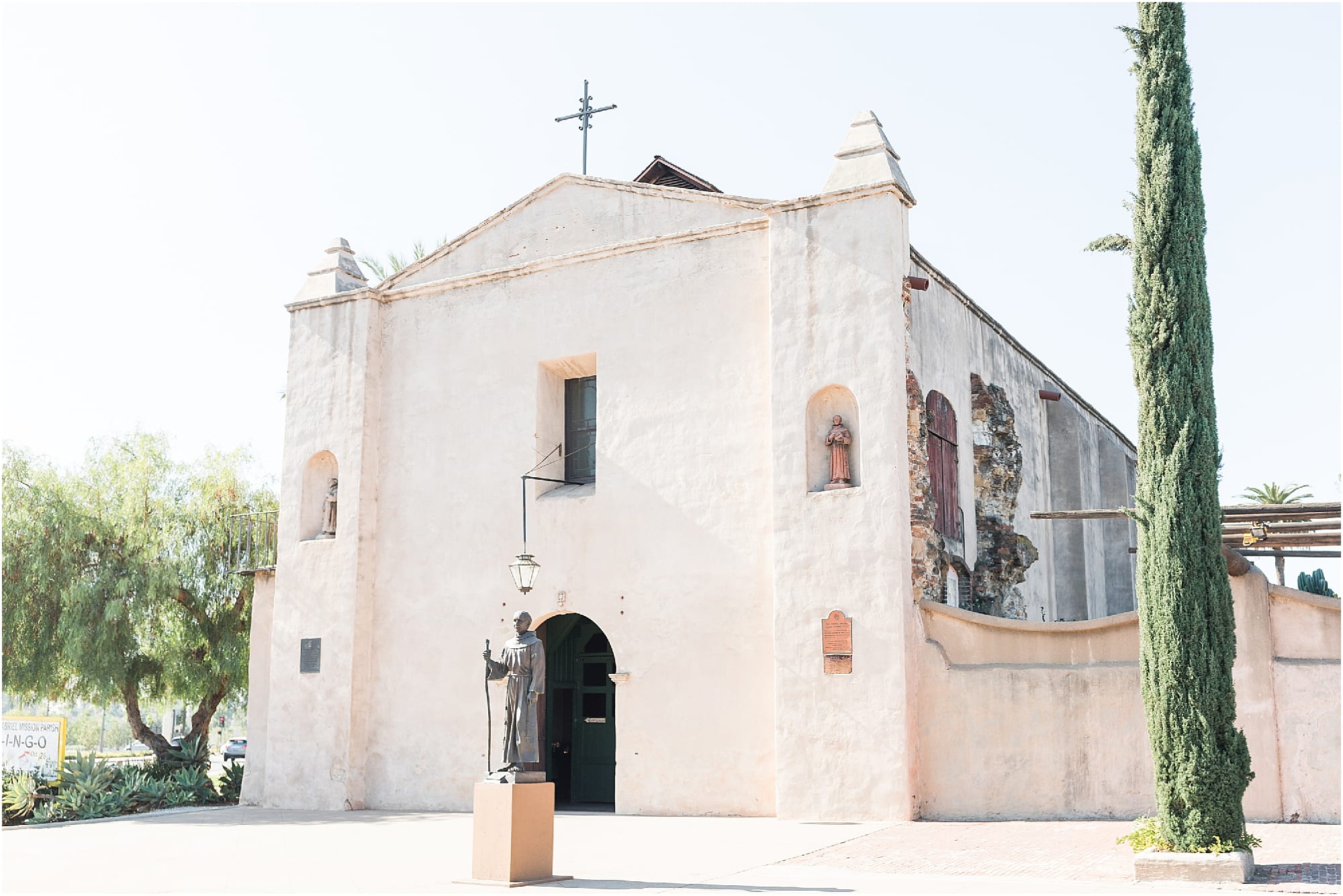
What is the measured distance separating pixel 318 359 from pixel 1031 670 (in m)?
10.9

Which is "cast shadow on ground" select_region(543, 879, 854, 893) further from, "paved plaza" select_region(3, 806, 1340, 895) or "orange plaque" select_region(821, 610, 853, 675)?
"orange plaque" select_region(821, 610, 853, 675)

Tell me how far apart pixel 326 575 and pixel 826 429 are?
24.3 ft

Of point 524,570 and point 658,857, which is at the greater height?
point 524,570

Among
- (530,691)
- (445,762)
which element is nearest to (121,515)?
(445,762)

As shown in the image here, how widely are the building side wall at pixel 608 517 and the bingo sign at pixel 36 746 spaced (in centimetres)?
459

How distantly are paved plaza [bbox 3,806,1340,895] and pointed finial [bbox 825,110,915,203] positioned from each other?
7244 millimetres

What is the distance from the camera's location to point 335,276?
18.6 m

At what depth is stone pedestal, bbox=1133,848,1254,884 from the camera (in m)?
8.69

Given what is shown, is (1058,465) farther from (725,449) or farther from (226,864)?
(226,864)

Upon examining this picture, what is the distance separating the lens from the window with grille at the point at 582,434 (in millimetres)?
16984

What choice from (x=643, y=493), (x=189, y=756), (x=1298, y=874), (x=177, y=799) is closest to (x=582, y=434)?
(x=643, y=493)

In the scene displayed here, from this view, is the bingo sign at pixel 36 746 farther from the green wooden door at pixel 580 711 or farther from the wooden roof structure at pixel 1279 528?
the wooden roof structure at pixel 1279 528

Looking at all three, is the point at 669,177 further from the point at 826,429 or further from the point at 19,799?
the point at 19,799

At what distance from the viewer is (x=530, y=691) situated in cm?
1022
